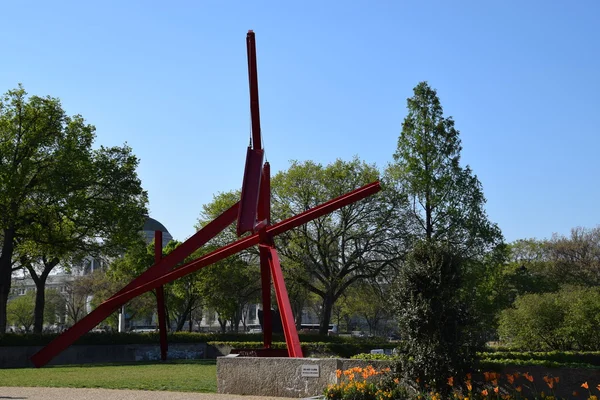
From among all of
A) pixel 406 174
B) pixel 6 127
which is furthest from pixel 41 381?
pixel 406 174

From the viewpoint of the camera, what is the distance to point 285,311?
1783cm

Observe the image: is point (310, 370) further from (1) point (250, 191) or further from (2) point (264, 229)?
(2) point (264, 229)

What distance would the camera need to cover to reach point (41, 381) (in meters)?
18.5

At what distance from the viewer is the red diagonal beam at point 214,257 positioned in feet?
61.6

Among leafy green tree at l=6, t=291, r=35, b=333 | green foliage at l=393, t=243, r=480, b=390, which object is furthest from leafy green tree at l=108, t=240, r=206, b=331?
green foliage at l=393, t=243, r=480, b=390

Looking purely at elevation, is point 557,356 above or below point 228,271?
below

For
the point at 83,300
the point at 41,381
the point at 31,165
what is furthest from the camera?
the point at 83,300

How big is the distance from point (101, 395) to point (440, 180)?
22089mm

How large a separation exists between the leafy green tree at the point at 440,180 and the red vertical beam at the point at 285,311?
1526 centimetres

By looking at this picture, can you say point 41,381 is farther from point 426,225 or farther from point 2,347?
point 426,225

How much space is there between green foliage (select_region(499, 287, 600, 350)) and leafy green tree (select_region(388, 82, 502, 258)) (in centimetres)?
402

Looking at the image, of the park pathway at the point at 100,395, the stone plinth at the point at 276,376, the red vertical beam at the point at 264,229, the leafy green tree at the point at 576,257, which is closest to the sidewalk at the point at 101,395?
the park pathway at the point at 100,395

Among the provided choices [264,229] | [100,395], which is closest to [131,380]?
[100,395]

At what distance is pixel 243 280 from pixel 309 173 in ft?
26.9
